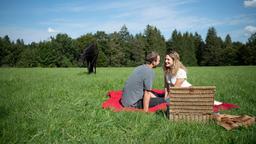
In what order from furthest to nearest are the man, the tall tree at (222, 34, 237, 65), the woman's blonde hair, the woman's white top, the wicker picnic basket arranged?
the tall tree at (222, 34, 237, 65), the woman's blonde hair, the woman's white top, the man, the wicker picnic basket

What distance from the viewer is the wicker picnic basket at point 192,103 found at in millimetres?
6039

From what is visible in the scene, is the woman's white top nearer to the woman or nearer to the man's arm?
the woman

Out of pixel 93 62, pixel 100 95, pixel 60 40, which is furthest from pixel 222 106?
pixel 60 40

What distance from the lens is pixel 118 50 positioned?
81.4 m

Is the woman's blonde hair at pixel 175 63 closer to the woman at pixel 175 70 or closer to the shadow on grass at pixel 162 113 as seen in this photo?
the woman at pixel 175 70

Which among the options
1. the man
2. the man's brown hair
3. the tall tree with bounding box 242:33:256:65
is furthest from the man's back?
the tall tree with bounding box 242:33:256:65

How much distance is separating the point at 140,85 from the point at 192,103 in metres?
2.07

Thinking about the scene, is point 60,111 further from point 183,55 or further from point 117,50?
point 183,55

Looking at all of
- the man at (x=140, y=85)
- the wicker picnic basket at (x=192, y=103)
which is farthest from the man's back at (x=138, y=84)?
the wicker picnic basket at (x=192, y=103)

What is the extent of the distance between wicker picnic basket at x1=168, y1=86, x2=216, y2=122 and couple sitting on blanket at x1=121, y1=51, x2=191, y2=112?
147 cm

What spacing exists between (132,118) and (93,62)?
16.3m

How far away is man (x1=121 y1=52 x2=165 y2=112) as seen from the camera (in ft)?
25.3

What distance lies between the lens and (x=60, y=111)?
6.75 m

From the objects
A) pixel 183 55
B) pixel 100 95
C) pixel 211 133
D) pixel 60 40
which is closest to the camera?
pixel 211 133
